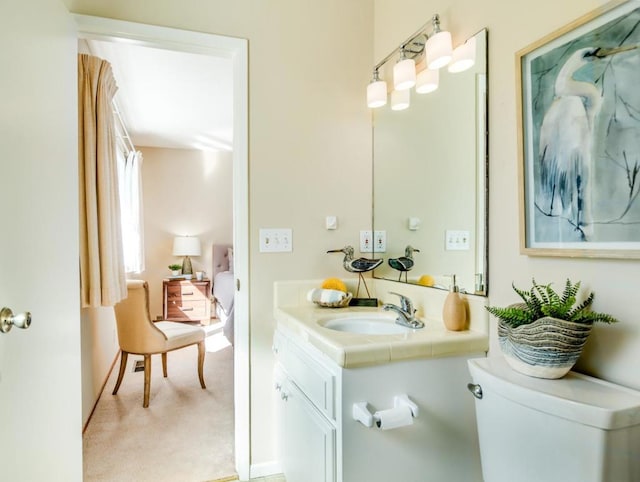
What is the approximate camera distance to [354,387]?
3.53 feet

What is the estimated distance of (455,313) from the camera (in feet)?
4.21

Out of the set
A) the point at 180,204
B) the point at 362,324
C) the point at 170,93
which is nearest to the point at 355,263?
the point at 362,324

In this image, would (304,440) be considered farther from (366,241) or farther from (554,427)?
(366,241)

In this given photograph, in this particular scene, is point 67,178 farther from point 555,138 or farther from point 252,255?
point 555,138

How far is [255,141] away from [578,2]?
1285 millimetres

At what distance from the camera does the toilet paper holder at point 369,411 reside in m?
1.01

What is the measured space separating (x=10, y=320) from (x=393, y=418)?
3.36 ft

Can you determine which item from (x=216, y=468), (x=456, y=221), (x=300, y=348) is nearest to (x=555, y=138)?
(x=456, y=221)

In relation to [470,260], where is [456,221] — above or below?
above

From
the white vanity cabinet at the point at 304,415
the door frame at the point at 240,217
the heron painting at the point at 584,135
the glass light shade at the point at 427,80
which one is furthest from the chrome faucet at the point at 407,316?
the glass light shade at the point at 427,80

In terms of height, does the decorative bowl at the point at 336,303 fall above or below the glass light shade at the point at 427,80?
below

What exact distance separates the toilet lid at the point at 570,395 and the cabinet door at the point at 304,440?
0.49m

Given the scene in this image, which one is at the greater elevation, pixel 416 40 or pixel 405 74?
pixel 416 40

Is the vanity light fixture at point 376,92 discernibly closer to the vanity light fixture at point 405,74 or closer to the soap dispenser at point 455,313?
the vanity light fixture at point 405,74
